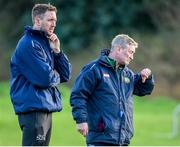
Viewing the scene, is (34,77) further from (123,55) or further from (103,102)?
(123,55)

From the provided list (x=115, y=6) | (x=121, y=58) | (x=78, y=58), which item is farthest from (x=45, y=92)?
(x=115, y=6)

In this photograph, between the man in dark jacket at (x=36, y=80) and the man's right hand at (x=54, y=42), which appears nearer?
the man in dark jacket at (x=36, y=80)

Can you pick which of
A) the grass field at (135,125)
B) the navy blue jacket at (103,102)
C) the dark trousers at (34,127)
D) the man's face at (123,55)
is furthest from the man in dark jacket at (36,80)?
the grass field at (135,125)

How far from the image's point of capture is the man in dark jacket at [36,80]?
9.25 meters

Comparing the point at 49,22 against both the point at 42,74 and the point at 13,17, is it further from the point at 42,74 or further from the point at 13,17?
the point at 13,17

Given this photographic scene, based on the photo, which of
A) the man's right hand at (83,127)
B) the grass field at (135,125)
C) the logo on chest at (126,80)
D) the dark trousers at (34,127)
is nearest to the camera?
the man's right hand at (83,127)

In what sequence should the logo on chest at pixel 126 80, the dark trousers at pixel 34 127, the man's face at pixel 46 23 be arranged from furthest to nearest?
the logo on chest at pixel 126 80 → the man's face at pixel 46 23 → the dark trousers at pixel 34 127

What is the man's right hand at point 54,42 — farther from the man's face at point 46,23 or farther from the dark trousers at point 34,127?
the dark trousers at point 34,127

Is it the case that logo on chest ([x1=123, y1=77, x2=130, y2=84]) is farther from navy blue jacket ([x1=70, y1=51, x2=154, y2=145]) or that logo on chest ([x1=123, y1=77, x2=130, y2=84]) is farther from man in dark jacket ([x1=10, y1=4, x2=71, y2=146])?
man in dark jacket ([x1=10, y1=4, x2=71, y2=146])

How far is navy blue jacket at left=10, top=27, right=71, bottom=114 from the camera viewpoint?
924 centimetres

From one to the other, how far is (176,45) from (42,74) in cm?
2532

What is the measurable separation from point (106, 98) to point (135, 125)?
35.4 feet

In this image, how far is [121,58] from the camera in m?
9.50

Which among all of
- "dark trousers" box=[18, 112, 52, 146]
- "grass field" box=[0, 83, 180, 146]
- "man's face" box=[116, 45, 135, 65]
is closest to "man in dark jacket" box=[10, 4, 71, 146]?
"dark trousers" box=[18, 112, 52, 146]
